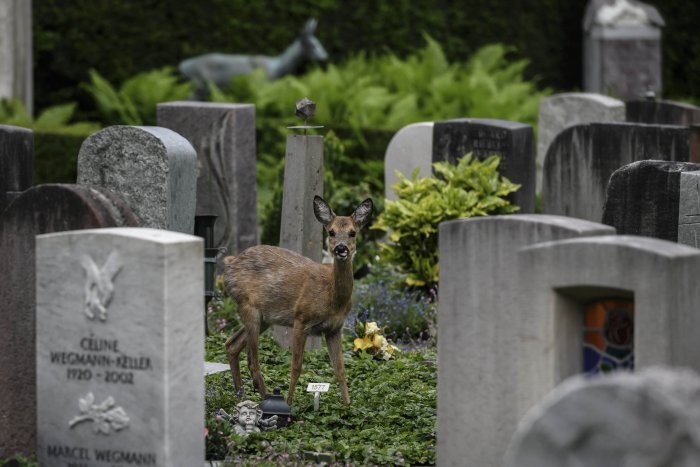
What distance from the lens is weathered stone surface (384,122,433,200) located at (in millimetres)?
13305

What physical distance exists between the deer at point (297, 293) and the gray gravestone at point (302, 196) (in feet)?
4.28

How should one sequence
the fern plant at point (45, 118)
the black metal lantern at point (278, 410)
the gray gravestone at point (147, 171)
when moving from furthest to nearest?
1. the fern plant at point (45, 118)
2. the gray gravestone at point (147, 171)
3. the black metal lantern at point (278, 410)

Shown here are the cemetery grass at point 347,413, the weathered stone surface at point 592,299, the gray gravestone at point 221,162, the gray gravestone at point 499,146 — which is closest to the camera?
the weathered stone surface at point 592,299

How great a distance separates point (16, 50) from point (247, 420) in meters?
11.9

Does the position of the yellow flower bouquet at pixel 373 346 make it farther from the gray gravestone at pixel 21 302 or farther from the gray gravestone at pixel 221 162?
the gray gravestone at pixel 21 302

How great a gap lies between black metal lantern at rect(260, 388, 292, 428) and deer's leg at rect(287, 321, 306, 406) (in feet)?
0.79

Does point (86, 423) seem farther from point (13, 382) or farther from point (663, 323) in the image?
point (663, 323)

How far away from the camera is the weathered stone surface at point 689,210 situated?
27.9 feet

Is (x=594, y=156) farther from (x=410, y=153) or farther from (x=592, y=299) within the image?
(x=592, y=299)

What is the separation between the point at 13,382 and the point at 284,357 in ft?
9.89

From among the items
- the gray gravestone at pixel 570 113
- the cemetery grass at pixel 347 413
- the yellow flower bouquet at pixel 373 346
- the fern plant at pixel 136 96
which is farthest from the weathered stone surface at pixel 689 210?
the fern plant at pixel 136 96

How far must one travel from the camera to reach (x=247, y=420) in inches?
309

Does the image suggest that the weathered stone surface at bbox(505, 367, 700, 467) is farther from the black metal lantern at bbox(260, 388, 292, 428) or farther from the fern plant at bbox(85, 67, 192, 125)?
the fern plant at bbox(85, 67, 192, 125)

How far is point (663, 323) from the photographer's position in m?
5.77
